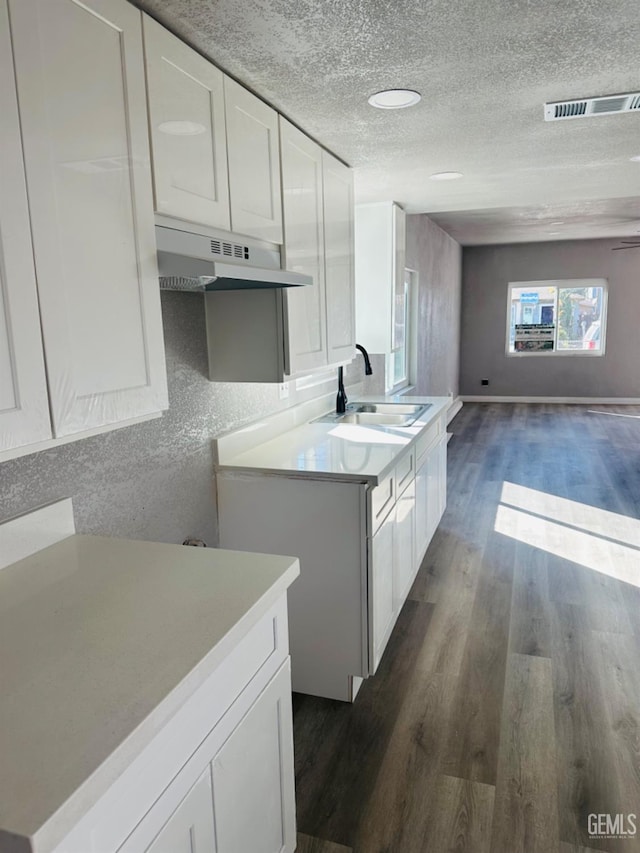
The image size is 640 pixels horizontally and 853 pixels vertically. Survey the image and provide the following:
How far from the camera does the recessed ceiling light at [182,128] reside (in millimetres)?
1501

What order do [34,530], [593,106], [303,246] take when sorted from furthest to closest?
[303,246] < [593,106] < [34,530]

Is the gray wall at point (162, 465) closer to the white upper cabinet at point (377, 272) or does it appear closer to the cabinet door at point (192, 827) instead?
the cabinet door at point (192, 827)

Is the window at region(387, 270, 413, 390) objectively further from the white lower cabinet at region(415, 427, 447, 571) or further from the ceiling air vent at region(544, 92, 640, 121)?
the ceiling air vent at region(544, 92, 640, 121)

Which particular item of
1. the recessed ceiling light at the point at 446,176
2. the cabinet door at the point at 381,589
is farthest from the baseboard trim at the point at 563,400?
the cabinet door at the point at 381,589

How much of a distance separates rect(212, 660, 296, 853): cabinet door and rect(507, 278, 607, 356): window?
917 centimetres

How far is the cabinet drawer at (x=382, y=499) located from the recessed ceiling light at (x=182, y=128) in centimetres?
132

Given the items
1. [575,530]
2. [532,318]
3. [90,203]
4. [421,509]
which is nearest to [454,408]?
[532,318]

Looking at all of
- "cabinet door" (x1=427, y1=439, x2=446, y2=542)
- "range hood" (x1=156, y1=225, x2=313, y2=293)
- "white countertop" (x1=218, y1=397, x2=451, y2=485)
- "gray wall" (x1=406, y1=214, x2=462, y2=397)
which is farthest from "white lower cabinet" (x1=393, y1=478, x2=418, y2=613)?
"gray wall" (x1=406, y1=214, x2=462, y2=397)

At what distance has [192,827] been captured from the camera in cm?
108

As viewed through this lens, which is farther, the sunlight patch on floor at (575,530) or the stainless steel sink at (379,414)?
the sunlight patch on floor at (575,530)

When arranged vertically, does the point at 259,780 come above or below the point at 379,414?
below

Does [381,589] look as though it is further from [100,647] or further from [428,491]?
[100,647]

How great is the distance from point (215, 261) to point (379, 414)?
2180mm

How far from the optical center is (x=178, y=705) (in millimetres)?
974
